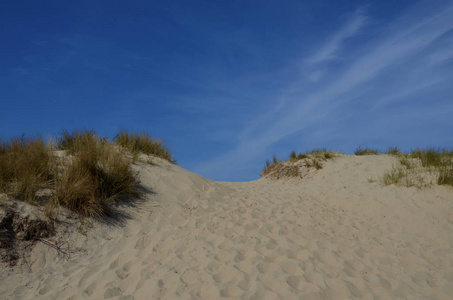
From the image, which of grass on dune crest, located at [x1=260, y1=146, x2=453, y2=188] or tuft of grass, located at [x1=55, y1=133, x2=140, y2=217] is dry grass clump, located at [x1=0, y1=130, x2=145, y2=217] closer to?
tuft of grass, located at [x1=55, y1=133, x2=140, y2=217]

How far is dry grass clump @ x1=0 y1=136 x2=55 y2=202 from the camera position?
5.30 m

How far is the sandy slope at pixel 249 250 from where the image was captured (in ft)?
14.0

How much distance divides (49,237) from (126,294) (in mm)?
1749

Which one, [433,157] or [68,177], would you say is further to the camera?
[433,157]

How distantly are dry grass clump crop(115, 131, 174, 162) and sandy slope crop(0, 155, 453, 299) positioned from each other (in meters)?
0.92

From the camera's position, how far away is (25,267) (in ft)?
14.7

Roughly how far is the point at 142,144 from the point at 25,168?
12.1ft

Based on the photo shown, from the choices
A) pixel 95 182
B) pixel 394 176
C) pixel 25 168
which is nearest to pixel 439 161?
pixel 394 176

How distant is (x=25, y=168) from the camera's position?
562cm

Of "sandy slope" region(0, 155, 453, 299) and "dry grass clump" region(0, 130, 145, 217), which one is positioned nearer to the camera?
"sandy slope" region(0, 155, 453, 299)

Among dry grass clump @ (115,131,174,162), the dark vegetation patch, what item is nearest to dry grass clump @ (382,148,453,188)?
dry grass clump @ (115,131,174,162)

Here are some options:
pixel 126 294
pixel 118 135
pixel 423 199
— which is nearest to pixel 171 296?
pixel 126 294

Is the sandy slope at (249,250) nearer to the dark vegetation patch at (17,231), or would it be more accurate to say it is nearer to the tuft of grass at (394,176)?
the dark vegetation patch at (17,231)

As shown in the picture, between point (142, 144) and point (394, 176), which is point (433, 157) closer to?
point (394, 176)
